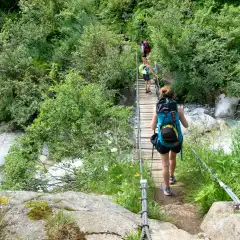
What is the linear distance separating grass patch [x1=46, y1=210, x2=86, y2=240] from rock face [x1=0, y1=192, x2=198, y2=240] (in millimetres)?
48

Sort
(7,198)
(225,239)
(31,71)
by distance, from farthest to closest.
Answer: (31,71)
(7,198)
(225,239)

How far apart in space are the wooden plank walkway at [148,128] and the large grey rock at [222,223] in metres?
1.87

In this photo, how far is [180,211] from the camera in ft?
12.5

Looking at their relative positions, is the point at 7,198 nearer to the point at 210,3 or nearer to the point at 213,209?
the point at 213,209

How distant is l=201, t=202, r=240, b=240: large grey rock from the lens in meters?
2.65

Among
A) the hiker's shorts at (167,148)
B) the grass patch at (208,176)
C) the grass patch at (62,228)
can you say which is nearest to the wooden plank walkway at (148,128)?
the grass patch at (208,176)

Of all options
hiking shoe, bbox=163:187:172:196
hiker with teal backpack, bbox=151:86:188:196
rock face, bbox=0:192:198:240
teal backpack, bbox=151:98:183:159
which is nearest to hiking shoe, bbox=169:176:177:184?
hiking shoe, bbox=163:187:172:196

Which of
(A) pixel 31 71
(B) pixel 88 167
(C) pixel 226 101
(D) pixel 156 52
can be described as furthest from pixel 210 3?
(B) pixel 88 167

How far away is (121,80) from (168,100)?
851cm

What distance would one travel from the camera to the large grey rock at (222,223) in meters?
2.65

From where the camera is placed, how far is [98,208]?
2.98 meters

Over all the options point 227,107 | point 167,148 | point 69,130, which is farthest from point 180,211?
point 227,107

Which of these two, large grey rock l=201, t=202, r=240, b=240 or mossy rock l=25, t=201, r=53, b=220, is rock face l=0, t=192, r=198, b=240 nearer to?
mossy rock l=25, t=201, r=53, b=220

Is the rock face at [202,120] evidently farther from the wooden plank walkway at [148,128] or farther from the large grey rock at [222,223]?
the large grey rock at [222,223]
